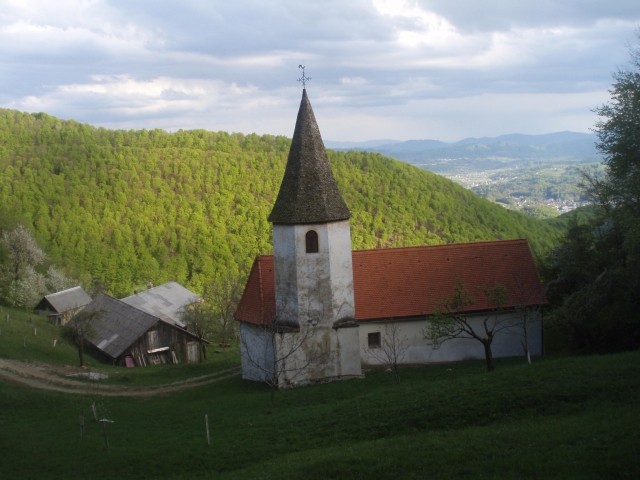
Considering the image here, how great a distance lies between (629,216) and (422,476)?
1685 centimetres

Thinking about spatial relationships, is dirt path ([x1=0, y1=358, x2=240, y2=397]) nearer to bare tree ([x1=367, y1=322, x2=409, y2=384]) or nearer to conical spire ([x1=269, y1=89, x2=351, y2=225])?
bare tree ([x1=367, y1=322, x2=409, y2=384])

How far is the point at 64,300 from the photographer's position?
6294 centimetres

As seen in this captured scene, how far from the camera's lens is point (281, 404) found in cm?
2436

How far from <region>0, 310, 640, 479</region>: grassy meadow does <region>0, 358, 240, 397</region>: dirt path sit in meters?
5.22

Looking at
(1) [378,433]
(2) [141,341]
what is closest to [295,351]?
(1) [378,433]

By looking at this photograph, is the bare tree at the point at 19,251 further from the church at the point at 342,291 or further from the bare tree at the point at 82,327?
the church at the point at 342,291

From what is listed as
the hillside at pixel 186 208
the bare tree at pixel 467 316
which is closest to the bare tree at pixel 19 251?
the hillside at pixel 186 208

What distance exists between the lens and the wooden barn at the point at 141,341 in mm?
46875

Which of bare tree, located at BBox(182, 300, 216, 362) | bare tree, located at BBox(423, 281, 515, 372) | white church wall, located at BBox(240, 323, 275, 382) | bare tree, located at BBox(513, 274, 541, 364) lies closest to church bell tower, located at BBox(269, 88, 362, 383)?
white church wall, located at BBox(240, 323, 275, 382)

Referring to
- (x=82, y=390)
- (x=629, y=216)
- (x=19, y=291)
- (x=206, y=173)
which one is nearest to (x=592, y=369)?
(x=629, y=216)

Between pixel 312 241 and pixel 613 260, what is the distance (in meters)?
13.7

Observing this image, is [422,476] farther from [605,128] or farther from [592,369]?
[605,128]

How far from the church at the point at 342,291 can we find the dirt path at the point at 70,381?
4.33 m

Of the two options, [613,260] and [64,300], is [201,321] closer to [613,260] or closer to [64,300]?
[64,300]
